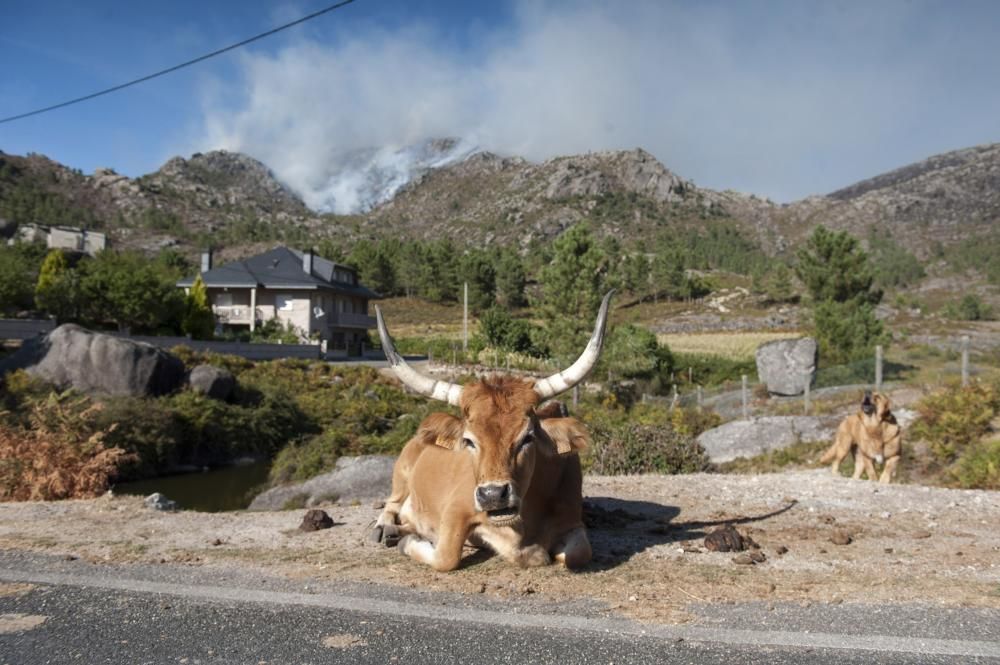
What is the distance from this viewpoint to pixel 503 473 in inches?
191

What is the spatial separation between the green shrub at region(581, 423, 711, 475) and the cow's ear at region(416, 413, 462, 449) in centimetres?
824

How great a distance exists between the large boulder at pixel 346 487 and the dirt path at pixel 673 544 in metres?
4.36

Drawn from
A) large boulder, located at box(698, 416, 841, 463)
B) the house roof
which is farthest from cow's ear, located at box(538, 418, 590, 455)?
the house roof

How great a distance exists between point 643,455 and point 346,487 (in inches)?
235

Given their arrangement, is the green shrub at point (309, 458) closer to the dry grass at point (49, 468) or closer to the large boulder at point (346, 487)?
the large boulder at point (346, 487)

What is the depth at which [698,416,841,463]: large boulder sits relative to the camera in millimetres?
18391

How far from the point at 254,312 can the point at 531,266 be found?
2652 inches

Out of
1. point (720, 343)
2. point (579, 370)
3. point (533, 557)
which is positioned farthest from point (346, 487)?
point (720, 343)

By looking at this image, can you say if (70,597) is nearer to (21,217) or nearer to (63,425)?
(63,425)

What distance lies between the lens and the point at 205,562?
20.5 ft

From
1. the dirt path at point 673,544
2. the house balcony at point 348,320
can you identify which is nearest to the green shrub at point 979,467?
the dirt path at point 673,544

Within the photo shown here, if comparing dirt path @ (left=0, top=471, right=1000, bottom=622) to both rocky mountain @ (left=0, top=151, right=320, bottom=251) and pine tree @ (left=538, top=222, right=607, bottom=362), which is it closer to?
pine tree @ (left=538, top=222, right=607, bottom=362)

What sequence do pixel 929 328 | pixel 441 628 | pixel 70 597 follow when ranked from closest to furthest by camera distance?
pixel 441 628, pixel 70 597, pixel 929 328

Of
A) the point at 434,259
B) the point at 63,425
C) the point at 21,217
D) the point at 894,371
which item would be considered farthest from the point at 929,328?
the point at 21,217
